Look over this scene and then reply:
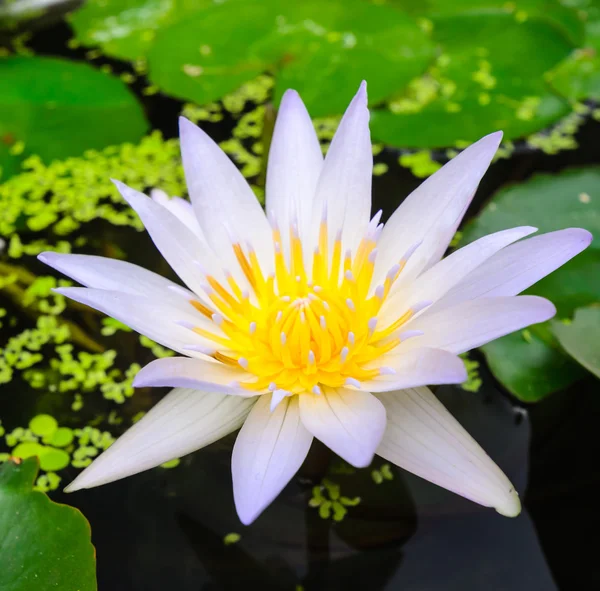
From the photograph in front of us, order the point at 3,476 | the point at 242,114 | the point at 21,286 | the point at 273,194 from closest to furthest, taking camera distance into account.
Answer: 1. the point at 3,476
2. the point at 273,194
3. the point at 21,286
4. the point at 242,114

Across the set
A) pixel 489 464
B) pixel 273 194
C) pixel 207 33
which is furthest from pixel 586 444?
pixel 207 33

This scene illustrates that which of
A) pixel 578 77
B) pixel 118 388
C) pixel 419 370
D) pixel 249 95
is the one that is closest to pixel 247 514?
pixel 419 370

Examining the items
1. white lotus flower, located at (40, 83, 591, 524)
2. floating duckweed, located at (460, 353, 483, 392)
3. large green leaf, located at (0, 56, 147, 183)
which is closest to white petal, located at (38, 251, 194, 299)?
white lotus flower, located at (40, 83, 591, 524)

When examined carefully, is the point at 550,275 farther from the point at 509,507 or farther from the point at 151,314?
the point at 151,314

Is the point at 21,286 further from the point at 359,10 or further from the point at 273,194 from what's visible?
the point at 359,10

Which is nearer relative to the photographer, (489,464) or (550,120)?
(489,464)

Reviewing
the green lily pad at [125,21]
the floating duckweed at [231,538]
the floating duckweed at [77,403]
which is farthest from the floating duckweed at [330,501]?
the green lily pad at [125,21]
